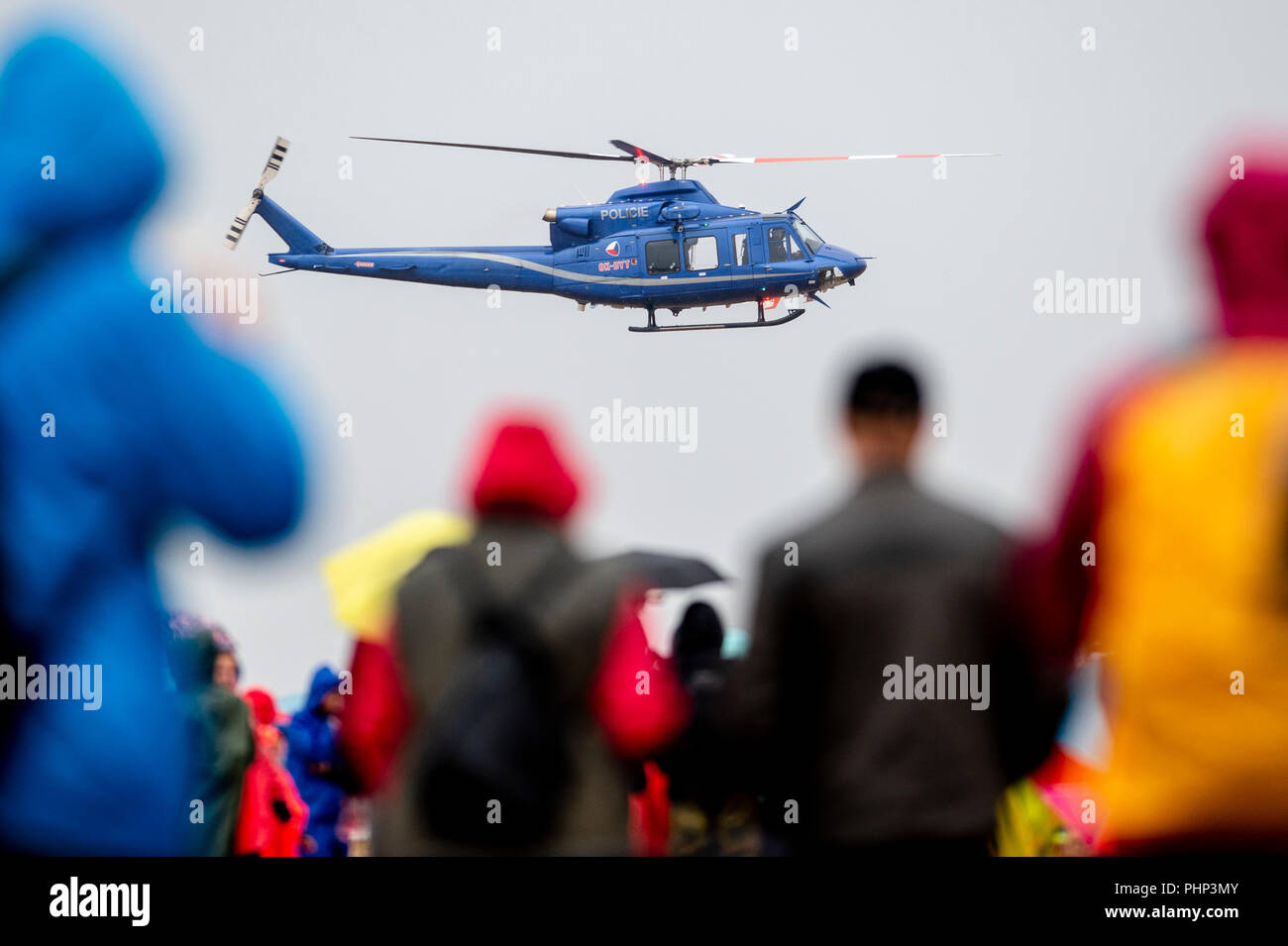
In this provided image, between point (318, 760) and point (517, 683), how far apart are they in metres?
4.04

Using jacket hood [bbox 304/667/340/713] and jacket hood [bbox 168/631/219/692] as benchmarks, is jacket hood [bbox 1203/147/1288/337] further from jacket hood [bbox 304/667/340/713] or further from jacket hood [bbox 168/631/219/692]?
jacket hood [bbox 304/667/340/713]

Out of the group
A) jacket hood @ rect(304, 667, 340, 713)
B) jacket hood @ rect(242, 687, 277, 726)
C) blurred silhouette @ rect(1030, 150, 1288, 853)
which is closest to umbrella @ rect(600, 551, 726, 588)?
blurred silhouette @ rect(1030, 150, 1288, 853)

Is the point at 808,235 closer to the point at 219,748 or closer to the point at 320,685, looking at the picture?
the point at 320,685

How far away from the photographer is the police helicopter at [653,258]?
20188 millimetres

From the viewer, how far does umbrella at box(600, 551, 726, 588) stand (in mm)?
4082

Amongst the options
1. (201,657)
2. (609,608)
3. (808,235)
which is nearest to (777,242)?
(808,235)

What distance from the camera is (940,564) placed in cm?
352

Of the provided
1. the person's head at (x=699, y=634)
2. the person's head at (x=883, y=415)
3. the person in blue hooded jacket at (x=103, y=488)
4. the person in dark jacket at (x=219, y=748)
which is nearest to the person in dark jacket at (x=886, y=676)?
the person's head at (x=883, y=415)

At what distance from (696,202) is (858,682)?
1747 cm

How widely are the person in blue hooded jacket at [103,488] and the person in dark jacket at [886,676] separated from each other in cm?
141

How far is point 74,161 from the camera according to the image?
2547 millimetres

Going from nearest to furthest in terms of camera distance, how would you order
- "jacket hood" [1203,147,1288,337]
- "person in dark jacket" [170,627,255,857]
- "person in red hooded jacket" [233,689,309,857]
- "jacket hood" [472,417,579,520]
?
"jacket hood" [1203,147,1288,337] → "jacket hood" [472,417,579,520] → "person in dark jacket" [170,627,255,857] → "person in red hooded jacket" [233,689,309,857]
